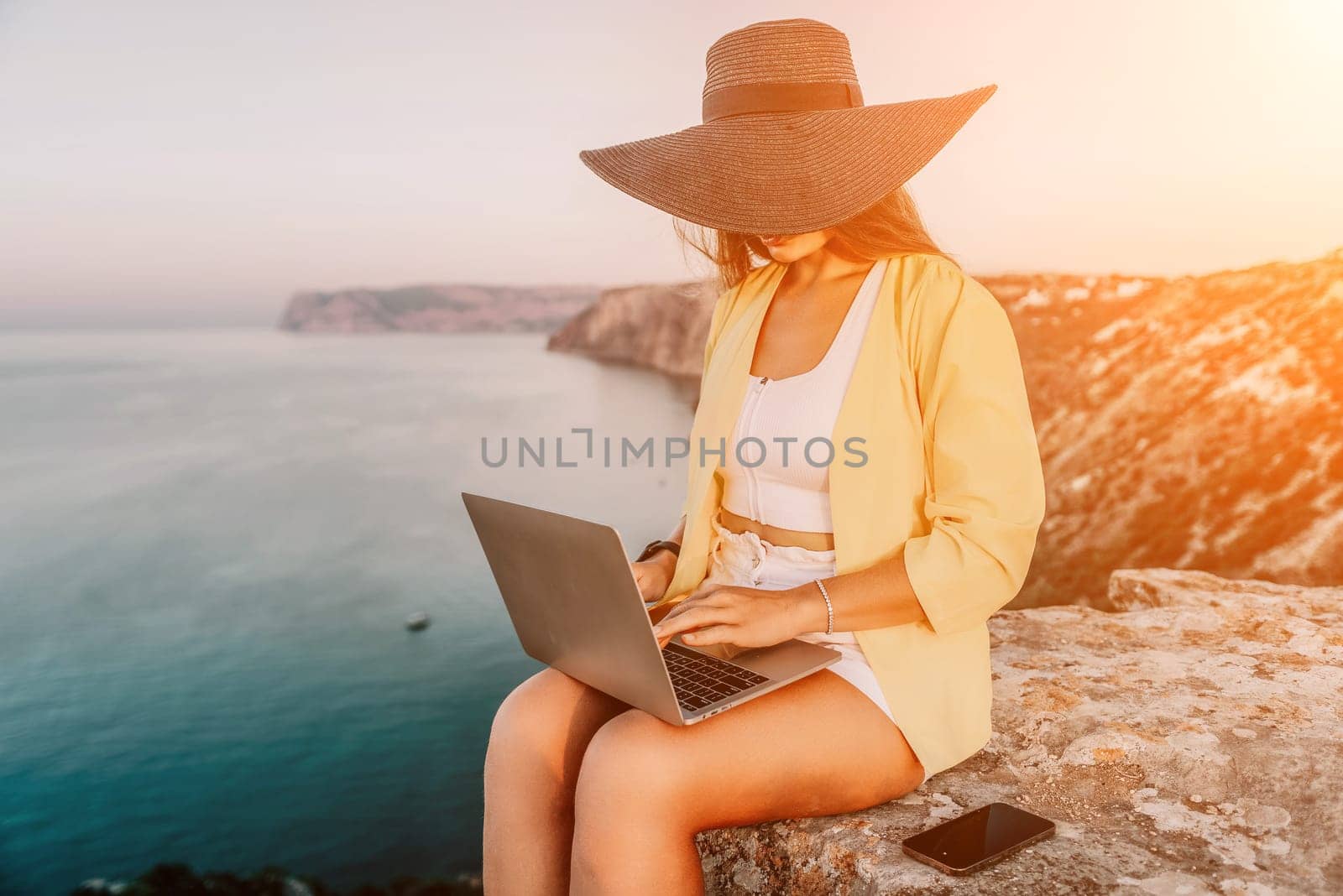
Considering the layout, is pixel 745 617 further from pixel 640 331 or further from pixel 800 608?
pixel 640 331

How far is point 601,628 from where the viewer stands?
114 centimetres

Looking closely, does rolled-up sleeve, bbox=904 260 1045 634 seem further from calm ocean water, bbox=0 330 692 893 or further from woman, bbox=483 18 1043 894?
calm ocean water, bbox=0 330 692 893

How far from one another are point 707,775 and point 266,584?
19.5ft

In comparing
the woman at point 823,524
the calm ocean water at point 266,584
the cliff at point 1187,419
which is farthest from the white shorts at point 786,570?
the calm ocean water at point 266,584

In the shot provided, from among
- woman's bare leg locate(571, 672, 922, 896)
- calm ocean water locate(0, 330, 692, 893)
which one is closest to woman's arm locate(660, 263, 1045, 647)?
woman's bare leg locate(571, 672, 922, 896)

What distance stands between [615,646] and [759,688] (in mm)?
192

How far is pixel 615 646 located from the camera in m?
1.13

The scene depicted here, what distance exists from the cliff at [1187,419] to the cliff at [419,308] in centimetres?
265

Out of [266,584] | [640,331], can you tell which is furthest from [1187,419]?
[266,584]

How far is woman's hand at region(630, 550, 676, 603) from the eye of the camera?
63.9 inches

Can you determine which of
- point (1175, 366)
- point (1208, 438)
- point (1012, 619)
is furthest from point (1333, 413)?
point (1012, 619)

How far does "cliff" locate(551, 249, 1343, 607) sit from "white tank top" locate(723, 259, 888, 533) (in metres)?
2.22

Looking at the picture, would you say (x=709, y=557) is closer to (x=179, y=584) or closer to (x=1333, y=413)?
(x=1333, y=413)

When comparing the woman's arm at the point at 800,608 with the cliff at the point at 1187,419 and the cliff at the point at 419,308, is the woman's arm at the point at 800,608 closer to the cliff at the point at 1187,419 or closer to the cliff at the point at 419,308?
the cliff at the point at 1187,419
